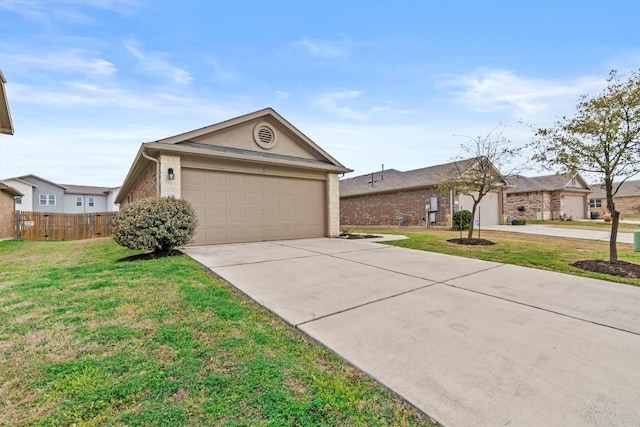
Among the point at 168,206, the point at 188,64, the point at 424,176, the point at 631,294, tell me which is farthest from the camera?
the point at 424,176

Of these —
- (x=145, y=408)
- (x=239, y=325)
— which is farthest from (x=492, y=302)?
(x=145, y=408)

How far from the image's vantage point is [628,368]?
88.4 inches

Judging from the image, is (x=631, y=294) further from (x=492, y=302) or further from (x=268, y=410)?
(x=268, y=410)

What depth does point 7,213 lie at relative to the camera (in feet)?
50.8

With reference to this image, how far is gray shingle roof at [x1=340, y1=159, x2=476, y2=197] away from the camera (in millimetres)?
17531

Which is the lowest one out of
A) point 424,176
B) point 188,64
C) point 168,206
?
point 168,206

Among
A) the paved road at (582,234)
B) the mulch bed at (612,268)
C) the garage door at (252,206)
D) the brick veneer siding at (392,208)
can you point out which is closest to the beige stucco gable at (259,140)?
the garage door at (252,206)

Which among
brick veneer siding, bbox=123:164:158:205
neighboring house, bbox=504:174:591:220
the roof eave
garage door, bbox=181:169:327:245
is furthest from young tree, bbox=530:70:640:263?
neighboring house, bbox=504:174:591:220

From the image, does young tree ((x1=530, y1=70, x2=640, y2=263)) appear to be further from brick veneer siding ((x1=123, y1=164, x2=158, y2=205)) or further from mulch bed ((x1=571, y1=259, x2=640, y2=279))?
brick veneer siding ((x1=123, y1=164, x2=158, y2=205))

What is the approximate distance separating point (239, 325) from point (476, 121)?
13.1 m

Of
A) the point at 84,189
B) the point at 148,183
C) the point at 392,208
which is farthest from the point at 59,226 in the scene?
the point at 392,208

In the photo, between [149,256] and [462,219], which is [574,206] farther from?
[149,256]

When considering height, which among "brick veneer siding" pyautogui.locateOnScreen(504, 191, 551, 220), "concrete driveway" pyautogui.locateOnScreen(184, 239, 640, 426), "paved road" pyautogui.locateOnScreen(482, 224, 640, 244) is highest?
"brick veneer siding" pyautogui.locateOnScreen(504, 191, 551, 220)

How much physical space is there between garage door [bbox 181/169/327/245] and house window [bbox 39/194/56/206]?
3138 centimetres
